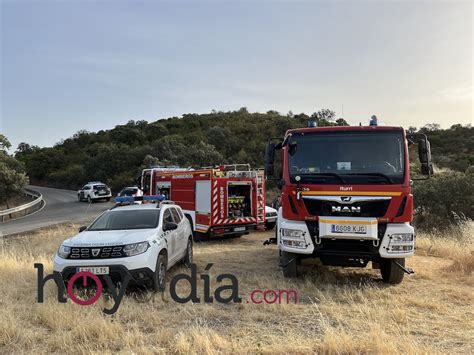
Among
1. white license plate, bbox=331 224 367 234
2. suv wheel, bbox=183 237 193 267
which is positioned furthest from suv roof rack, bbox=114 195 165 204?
white license plate, bbox=331 224 367 234

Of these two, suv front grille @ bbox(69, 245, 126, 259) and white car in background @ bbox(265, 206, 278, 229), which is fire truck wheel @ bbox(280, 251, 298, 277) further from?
white car in background @ bbox(265, 206, 278, 229)

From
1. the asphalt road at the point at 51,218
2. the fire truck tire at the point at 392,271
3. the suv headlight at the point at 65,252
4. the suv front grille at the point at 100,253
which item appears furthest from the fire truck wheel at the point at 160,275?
the asphalt road at the point at 51,218

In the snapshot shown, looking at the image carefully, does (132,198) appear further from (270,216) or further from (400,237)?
(270,216)

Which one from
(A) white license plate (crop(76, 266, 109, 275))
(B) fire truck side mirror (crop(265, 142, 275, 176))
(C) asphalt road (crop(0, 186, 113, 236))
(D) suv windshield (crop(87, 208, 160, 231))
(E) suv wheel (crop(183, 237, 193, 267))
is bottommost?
(C) asphalt road (crop(0, 186, 113, 236))

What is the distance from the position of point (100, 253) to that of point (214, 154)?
3743 centimetres

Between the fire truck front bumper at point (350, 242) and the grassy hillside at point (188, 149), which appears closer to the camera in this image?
the fire truck front bumper at point (350, 242)

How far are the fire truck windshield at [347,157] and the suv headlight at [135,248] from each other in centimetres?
285

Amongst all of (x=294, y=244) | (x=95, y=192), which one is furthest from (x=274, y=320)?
(x=95, y=192)

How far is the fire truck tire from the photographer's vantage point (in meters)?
7.18

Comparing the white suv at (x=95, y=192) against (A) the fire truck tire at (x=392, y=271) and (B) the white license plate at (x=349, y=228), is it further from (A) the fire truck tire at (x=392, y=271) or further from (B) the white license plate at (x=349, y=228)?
(B) the white license plate at (x=349, y=228)

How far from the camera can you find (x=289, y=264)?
301 inches

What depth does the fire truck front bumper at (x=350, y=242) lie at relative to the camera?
22.0 ft

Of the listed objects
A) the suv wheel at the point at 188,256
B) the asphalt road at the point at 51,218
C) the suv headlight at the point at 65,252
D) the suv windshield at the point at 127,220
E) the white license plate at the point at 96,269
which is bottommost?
the asphalt road at the point at 51,218

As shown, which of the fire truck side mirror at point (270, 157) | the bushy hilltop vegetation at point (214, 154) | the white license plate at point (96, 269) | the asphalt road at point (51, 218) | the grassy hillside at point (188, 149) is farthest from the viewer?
the grassy hillside at point (188, 149)
